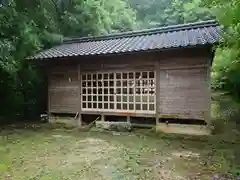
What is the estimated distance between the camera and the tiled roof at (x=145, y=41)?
9953mm

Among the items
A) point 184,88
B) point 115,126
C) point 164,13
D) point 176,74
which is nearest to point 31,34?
point 115,126

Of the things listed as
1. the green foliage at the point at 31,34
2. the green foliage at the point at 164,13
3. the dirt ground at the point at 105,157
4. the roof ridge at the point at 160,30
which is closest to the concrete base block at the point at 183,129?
the dirt ground at the point at 105,157

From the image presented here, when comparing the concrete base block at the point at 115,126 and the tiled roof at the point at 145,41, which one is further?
the concrete base block at the point at 115,126

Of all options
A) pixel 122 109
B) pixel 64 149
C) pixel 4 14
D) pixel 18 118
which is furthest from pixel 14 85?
pixel 64 149

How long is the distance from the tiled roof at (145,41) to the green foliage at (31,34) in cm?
87

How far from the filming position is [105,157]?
290 inches

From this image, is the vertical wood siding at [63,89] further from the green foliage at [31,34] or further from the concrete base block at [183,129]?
the concrete base block at [183,129]

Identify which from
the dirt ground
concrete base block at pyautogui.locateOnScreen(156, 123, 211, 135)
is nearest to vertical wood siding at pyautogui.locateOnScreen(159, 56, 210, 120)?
concrete base block at pyautogui.locateOnScreen(156, 123, 211, 135)

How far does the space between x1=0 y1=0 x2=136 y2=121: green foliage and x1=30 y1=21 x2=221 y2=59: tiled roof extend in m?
0.87

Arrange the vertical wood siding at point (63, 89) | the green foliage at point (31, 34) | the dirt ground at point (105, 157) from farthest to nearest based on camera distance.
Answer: the vertical wood siding at point (63, 89) < the green foliage at point (31, 34) < the dirt ground at point (105, 157)

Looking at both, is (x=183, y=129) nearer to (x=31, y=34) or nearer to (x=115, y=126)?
(x=115, y=126)

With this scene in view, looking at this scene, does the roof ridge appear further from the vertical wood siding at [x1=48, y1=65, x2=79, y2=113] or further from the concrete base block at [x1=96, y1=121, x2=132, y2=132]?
the concrete base block at [x1=96, y1=121, x2=132, y2=132]

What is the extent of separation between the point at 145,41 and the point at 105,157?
566cm

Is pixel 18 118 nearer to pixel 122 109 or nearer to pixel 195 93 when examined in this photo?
pixel 122 109
